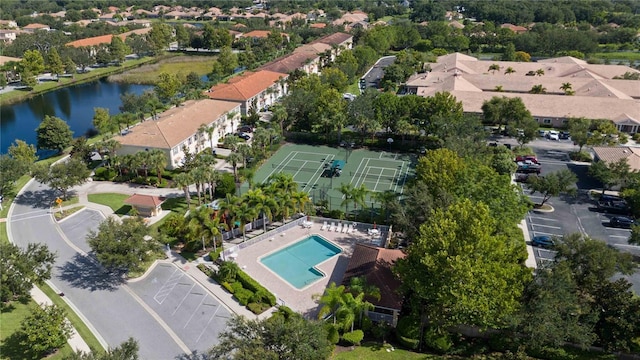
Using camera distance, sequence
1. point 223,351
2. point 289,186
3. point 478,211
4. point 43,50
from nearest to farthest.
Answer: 1. point 223,351
2. point 478,211
3. point 289,186
4. point 43,50

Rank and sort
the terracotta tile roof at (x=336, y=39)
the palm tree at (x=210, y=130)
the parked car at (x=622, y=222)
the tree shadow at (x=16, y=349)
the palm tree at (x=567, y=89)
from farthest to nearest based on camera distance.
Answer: the terracotta tile roof at (x=336, y=39) → the palm tree at (x=567, y=89) → the palm tree at (x=210, y=130) → the parked car at (x=622, y=222) → the tree shadow at (x=16, y=349)

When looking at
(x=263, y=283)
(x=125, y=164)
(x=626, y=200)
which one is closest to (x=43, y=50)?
(x=125, y=164)

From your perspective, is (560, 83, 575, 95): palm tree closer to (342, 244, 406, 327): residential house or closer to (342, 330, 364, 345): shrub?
(342, 244, 406, 327): residential house

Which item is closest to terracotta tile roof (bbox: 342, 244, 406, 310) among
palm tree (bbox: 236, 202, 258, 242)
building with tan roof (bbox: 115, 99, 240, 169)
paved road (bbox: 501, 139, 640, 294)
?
palm tree (bbox: 236, 202, 258, 242)

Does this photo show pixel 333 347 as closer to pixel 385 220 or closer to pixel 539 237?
pixel 385 220

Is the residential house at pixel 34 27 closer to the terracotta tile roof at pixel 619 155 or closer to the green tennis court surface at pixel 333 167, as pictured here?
the green tennis court surface at pixel 333 167

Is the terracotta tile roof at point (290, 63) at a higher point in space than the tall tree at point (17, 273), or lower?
lower

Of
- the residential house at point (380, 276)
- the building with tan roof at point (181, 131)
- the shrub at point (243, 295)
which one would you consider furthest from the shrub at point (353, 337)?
the building with tan roof at point (181, 131)
